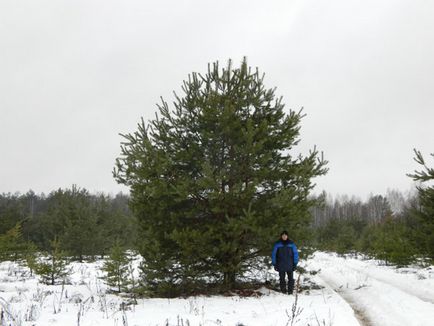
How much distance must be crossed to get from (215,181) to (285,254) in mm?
3040

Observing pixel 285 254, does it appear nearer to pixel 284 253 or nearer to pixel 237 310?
pixel 284 253

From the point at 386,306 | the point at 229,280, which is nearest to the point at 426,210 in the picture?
the point at 386,306

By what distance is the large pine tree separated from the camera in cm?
1002

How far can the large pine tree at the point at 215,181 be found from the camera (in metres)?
10.0

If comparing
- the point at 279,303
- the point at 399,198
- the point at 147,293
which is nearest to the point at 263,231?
the point at 279,303

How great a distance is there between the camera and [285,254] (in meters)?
10.2

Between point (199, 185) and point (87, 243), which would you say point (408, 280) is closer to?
point (199, 185)

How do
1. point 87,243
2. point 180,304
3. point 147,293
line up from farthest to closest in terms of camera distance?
point 87,243
point 147,293
point 180,304

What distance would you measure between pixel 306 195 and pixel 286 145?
5.78 ft

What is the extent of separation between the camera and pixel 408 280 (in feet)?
45.5

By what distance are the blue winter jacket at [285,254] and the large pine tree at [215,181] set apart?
1.38ft

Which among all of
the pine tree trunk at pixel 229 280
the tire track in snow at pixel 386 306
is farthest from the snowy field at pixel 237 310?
the pine tree trunk at pixel 229 280

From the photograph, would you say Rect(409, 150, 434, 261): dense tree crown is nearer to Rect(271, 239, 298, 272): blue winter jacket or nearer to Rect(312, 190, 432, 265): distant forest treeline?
Rect(312, 190, 432, 265): distant forest treeline

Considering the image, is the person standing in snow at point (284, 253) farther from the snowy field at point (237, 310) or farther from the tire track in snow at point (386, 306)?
the tire track in snow at point (386, 306)
